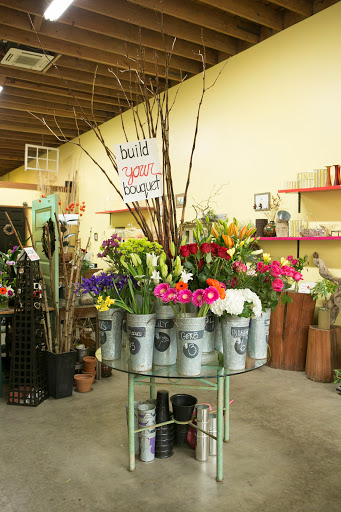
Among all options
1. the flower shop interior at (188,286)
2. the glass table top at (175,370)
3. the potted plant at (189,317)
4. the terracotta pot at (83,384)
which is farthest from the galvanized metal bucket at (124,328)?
the terracotta pot at (83,384)

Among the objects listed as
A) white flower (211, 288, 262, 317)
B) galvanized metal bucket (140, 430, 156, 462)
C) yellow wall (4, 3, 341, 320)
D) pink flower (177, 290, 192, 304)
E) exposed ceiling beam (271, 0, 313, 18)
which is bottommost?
A: galvanized metal bucket (140, 430, 156, 462)

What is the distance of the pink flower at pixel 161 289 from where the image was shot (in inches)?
74.7

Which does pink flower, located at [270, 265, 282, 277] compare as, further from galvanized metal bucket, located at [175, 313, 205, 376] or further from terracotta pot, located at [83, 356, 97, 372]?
terracotta pot, located at [83, 356, 97, 372]

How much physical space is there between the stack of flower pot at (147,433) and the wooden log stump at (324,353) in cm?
210

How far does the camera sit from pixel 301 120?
14.7 ft

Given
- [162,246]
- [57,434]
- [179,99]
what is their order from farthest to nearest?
[179,99] < [57,434] < [162,246]

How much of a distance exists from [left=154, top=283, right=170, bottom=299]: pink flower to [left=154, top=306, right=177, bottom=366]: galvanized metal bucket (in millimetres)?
186

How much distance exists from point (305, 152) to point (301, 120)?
0.34 meters

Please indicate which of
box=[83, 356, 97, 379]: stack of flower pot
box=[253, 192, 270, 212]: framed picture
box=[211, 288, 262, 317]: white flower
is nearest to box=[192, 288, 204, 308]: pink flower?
box=[211, 288, 262, 317]: white flower

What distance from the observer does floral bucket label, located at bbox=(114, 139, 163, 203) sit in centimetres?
209

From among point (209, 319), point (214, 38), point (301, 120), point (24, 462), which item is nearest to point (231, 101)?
point (214, 38)

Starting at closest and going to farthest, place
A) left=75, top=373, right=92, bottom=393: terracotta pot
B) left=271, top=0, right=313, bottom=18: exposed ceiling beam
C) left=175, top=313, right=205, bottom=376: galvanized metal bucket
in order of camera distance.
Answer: left=175, top=313, right=205, bottom=376: galvanized metal bucket < left=75, top=373, right=92, bottom=393: terracotta pot < left=271, top=0, right=313, bottom=18: exposed ceiling beam

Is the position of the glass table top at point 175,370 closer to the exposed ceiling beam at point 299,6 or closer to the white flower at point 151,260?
the white flower at point 151,260

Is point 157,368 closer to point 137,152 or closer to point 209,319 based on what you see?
point 209,319
